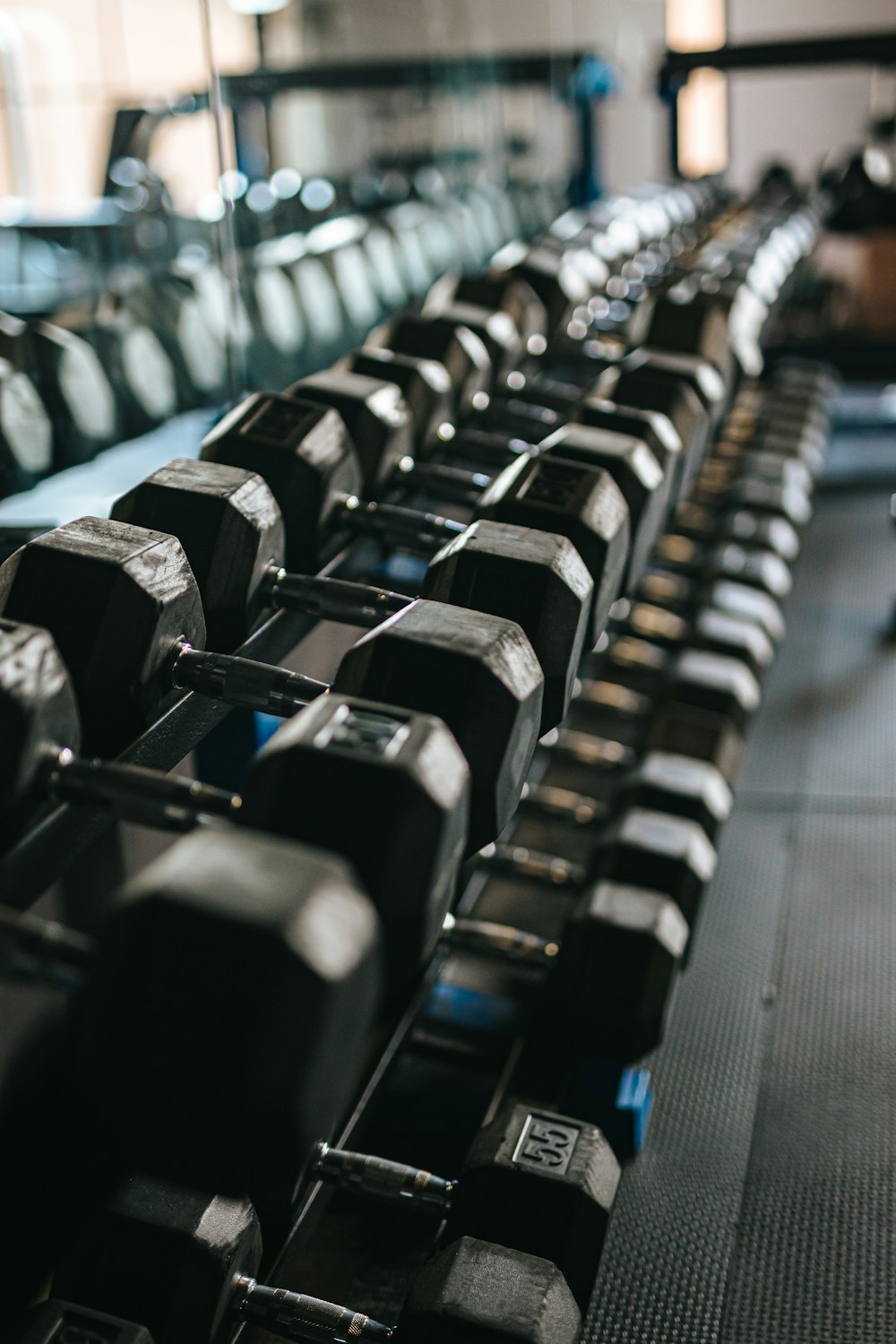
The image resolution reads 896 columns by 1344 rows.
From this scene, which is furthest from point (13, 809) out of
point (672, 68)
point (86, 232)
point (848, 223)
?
point (86, 232)

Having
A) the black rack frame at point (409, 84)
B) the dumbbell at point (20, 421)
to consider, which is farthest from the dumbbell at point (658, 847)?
the black rack frame at point (409, 84)

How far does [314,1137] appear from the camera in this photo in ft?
1.67

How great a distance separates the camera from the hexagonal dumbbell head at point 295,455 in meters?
1.04

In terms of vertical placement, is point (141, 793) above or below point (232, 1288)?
above

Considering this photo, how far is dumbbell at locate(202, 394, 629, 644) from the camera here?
3.38 feet

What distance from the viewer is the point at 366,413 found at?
1213mm

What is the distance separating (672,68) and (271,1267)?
3.33 m

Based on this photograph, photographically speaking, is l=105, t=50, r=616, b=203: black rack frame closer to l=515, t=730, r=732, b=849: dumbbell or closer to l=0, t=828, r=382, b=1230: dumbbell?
l=515, t=730, r=732, b=849: dumbbell

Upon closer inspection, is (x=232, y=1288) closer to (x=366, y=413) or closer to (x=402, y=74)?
(x=366, y=413)

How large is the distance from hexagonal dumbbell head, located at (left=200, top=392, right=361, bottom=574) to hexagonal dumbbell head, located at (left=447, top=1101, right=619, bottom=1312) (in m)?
0.53

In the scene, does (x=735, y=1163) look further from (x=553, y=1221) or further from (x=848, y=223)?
(x=848, y=223)

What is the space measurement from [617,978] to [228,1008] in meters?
0.90

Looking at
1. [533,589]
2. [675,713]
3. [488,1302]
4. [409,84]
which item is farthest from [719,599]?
[409,84]

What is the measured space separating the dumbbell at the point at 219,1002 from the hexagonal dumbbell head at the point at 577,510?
56 centimetres
